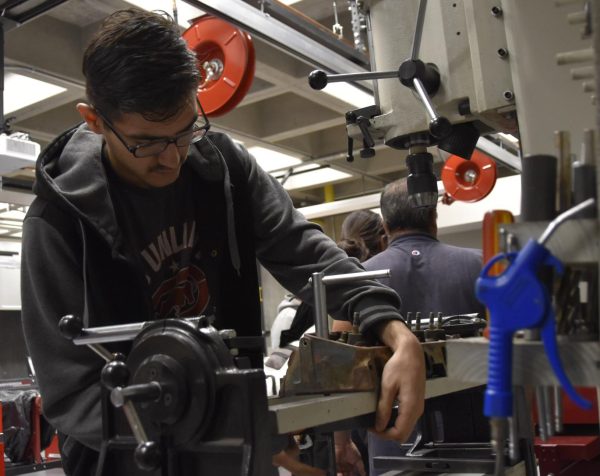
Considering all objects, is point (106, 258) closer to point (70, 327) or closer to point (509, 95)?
point (70, 327)

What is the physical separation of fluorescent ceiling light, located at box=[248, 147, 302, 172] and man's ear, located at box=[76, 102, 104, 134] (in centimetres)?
484

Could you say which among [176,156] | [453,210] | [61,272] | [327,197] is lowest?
Answer: [61,272]

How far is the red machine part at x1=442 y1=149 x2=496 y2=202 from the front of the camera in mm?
3928

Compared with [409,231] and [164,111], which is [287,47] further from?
[164,111]

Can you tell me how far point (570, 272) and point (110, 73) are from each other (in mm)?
804

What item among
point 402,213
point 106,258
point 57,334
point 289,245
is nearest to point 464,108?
point 289,245

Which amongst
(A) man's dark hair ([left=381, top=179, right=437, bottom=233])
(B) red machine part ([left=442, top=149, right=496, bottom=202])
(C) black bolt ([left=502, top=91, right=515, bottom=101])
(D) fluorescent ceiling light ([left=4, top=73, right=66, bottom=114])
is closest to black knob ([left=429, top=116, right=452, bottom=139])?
(C) black bolt ([left=502, top=91, right=515, bottom=101])

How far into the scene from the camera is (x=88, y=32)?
153 inches

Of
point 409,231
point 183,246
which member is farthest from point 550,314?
point 409,231

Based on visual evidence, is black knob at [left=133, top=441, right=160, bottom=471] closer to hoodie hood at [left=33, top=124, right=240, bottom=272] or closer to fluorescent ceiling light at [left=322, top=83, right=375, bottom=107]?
hoodie hood at [left=33, top=124, right=240, bottom=272]

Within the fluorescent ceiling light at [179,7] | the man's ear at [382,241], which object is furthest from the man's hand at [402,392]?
the fluorescent ceiling light at [179,7]

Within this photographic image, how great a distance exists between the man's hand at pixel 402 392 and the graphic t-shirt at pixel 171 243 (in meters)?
0.40

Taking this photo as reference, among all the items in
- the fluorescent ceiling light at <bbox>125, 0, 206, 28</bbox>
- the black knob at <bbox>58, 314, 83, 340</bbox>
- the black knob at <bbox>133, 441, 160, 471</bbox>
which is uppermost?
the fluorescent ceiling light at <bbox>125, 0, 206, 28</bbox>

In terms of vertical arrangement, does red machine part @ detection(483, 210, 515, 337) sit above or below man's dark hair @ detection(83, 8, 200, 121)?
below
